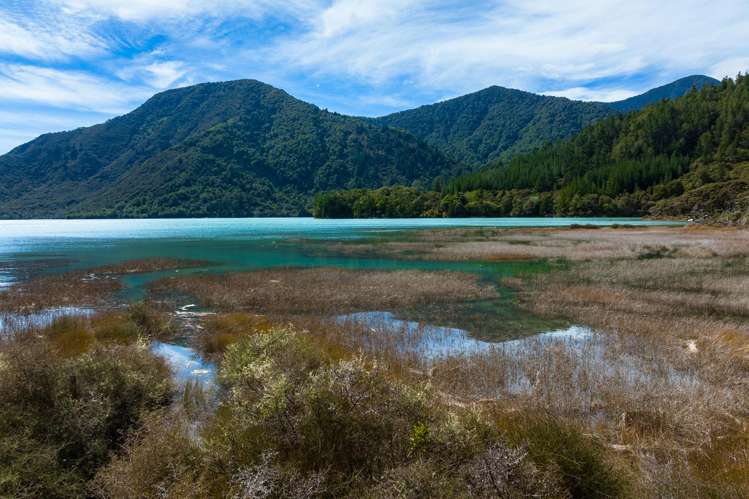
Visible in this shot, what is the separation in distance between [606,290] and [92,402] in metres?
28.8

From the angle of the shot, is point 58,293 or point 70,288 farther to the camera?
point 70,288

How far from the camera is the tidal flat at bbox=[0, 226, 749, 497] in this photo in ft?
20.9

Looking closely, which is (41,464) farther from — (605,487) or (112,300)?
(112,300)

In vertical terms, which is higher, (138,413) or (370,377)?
(370,377)

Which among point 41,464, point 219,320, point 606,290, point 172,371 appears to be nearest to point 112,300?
point 219,320

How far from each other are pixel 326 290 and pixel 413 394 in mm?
24427

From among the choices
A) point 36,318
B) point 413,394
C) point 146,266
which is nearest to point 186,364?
point 413,394

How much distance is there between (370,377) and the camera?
305 inches

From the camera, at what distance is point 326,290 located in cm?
3173

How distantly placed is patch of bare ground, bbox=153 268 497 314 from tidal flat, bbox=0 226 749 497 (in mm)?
340

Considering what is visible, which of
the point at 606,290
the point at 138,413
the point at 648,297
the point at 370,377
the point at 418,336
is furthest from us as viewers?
the point at 606,290

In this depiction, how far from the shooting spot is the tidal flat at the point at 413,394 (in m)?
6.37

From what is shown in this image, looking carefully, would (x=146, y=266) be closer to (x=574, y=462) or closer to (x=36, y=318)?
(x=36, y=318)

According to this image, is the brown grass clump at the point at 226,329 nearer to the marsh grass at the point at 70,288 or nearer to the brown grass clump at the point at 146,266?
the marsh grass at the point at 70,288
